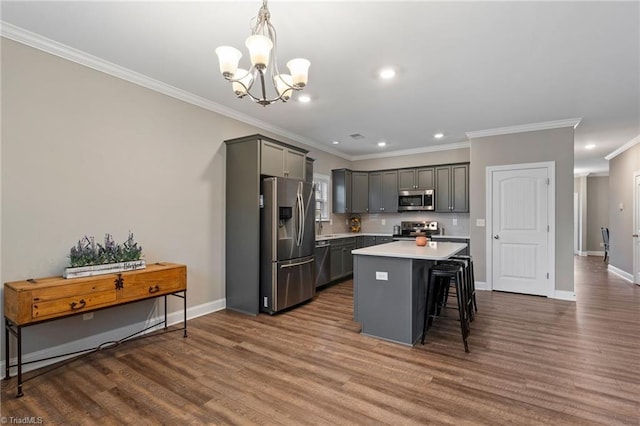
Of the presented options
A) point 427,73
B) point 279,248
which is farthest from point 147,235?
point 427,73

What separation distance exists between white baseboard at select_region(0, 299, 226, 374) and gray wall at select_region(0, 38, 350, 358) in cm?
5

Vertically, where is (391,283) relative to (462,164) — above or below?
below

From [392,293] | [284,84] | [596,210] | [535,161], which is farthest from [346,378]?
[596,210]

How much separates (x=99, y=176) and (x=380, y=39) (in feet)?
9.50

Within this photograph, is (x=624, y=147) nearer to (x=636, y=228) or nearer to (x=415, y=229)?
(x=636, y=228)

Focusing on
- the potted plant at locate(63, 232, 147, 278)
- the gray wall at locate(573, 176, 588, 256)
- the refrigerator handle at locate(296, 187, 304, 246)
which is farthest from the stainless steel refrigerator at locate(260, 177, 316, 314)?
the gray wall at locate(573, 176, 588, 256)

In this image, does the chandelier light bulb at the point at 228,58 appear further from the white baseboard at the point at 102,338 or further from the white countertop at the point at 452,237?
the white countertop at the point at 452,237

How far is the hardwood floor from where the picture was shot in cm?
200

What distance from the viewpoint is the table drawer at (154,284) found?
2.82m

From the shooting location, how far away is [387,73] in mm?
3197

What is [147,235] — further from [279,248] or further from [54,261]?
[279,248]

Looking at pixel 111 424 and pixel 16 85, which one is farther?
pixel 16 85

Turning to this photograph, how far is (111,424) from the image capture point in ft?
6.26

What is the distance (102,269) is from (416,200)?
216 inches
